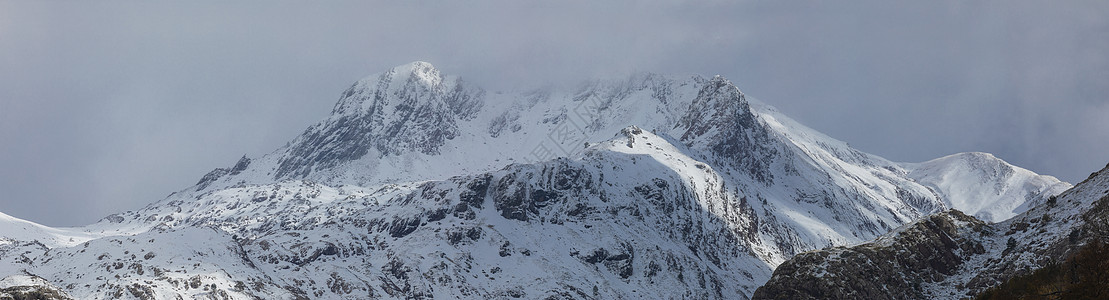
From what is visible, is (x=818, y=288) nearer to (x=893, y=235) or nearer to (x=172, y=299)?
(x=893, y=235)

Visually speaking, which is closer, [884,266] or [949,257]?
[884,266]

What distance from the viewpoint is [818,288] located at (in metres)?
144

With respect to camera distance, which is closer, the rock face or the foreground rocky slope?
the foreground rocky slope

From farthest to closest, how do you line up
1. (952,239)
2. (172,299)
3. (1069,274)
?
(172,299) → (952,239) → (1069,274)

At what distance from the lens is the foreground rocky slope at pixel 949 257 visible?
Result: 13788 centimetres

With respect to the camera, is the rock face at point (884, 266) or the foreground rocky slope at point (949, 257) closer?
the foreground rocky slope at point (949, 257)

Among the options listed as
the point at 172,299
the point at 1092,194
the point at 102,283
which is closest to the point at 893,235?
the point at 1092,194

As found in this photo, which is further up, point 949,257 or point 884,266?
point 949,257

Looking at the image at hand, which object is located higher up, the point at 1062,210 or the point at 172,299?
the point at 1062,210

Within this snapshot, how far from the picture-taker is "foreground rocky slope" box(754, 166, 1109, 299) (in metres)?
138

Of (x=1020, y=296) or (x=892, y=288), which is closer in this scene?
(x=1020, y=296)

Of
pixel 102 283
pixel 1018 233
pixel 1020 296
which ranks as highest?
pixel 1018 233

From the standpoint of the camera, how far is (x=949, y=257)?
15238 centimetres

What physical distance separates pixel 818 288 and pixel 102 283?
15253 centimetres
